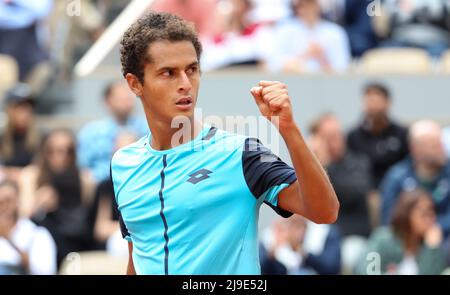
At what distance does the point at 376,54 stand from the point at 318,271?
236 centimetres

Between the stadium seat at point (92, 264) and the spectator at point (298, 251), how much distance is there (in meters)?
1.14

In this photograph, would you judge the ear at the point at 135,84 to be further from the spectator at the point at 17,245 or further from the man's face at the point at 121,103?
the man's face at the point at 121,103

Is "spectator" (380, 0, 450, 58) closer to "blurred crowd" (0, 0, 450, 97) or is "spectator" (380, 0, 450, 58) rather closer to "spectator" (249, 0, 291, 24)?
"blurred crowd" (0, 0, 450, 97)

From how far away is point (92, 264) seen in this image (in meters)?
8.30

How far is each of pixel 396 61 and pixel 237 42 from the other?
147 centimetres

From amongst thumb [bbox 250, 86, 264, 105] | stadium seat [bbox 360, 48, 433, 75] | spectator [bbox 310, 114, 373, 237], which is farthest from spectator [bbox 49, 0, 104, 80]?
thumb [bbox 250, 86, 264, 105]

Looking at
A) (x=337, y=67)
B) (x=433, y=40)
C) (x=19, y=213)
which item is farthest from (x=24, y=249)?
(x=433, y=40)

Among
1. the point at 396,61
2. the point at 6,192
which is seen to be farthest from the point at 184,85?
the point at 396,61

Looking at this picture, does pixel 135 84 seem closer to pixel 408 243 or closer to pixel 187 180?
pixel 187 180

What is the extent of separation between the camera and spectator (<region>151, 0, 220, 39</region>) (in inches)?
367

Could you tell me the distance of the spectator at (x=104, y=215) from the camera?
8727 millimetres

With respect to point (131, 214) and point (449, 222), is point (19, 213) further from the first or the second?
point (131, 214)

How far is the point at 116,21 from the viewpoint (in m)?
10.0

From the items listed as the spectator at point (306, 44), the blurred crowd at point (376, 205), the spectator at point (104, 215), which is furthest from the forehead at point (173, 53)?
the spectator at point (306, 44)
